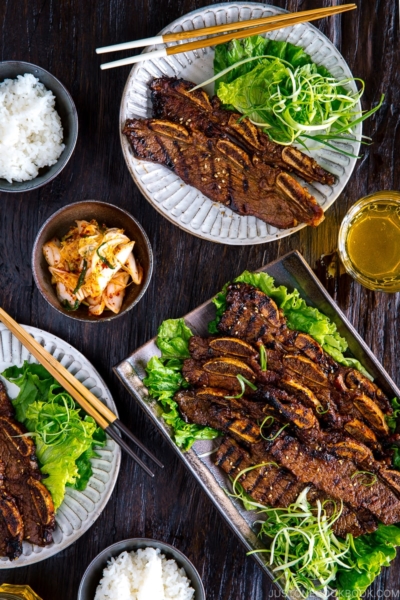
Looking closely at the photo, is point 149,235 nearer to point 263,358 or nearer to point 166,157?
point 166,157

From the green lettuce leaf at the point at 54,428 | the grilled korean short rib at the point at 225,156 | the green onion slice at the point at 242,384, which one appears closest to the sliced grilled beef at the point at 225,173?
the grilled korean short rib at the point at 225,156

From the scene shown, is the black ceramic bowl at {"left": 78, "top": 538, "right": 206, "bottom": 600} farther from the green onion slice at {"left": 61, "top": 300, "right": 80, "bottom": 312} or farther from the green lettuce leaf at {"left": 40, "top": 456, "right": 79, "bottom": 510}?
the green onion slice at {"left": 61, "top": 300, "right": 80, "bottom": 312}

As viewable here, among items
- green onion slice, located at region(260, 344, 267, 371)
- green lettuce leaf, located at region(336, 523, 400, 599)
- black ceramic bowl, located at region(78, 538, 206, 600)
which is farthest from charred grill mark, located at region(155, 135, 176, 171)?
green lettuce leaf, located at region(336, 523, 400, 599)

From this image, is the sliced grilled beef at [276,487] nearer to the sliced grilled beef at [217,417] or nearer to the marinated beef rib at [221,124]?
the sliced grilled beef at [217,417]

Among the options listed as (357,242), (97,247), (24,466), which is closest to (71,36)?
(97,247)

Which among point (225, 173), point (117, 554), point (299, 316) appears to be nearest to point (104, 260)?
point (225, 173)

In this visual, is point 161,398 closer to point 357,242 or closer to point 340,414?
point 340,414
